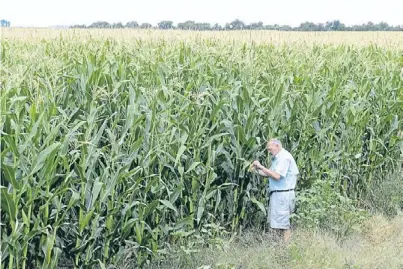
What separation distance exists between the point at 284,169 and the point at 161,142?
138 cm

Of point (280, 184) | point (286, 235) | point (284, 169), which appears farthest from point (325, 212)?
point (284, 169)

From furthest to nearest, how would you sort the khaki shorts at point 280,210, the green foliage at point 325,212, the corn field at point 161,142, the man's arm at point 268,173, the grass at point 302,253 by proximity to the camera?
the green foliage at point 325,212 → the khaki shorts at point 280,210 → the man's arm at point 268,173 → the grass at point 302,253 → the corn field at point 161,142

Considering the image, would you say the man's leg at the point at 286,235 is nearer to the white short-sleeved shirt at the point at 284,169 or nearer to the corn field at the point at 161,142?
the corn field at the point at 161,142

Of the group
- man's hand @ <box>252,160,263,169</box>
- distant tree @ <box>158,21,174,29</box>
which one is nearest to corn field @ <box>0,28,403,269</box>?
man's hand @ <box>252,160,263,169</box>

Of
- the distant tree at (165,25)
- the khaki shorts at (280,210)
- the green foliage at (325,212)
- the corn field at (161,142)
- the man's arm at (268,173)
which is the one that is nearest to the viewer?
the corn field at (161,142)

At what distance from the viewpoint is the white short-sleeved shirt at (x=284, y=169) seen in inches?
230

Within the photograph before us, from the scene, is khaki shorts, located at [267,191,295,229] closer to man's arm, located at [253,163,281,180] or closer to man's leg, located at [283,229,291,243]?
man's leg, located at [283,229,291,243]

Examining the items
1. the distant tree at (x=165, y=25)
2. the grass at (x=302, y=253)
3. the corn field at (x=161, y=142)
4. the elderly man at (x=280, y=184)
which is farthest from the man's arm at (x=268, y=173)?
the distant tree at (x=165, y=25)

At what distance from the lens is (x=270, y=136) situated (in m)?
6.28

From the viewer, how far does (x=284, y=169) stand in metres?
5.85

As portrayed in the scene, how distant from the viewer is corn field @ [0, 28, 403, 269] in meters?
4.58

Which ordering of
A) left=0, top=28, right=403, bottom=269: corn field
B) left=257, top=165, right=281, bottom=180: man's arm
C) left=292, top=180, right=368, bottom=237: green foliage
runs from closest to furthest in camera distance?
left=0, top=28, right=403, bottom=269: corn field, left=257, top=165, right=281, bottom=180: man's arm, left=292, top=180, right=368, bottom=237: green foliage

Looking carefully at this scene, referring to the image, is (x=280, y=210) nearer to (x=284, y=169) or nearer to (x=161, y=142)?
(x=284, y=169)

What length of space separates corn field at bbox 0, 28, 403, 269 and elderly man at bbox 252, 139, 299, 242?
192mm
